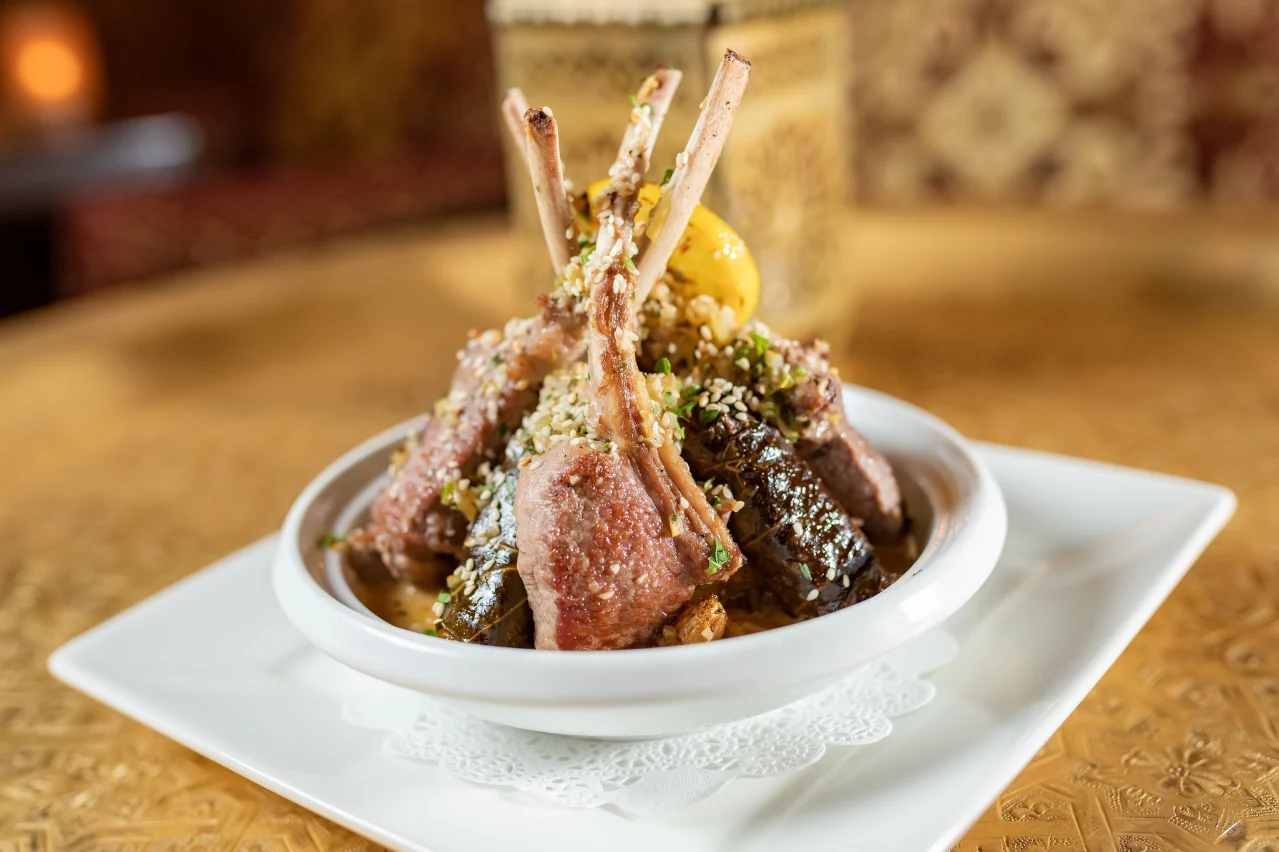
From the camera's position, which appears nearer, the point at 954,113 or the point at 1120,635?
the point at 1120,635

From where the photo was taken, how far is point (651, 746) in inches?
58.7

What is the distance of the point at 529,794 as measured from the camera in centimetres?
141

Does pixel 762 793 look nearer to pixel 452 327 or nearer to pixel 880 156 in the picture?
pixel 452 327

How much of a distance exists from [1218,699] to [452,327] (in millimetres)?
2425

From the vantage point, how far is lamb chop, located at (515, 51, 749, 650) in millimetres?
1371

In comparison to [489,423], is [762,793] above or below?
below

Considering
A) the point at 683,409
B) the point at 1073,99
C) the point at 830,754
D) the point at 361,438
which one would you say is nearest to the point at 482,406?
the point at 683,409

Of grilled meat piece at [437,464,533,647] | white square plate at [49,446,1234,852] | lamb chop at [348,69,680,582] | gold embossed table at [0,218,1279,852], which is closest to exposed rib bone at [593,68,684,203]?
lamb chop at [348,69,680,582]

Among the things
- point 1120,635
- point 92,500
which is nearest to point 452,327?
point 92,500

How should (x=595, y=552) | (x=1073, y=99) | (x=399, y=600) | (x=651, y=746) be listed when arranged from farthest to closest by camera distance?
(x=1073, y=99) → (x=399, y=600) → (x=651, y=746) → (x=595, y=552)

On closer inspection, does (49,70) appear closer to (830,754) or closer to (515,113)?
(515,113)

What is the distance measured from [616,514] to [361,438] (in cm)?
156

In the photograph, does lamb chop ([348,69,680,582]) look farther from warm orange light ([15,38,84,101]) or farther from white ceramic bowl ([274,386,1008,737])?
warm orange light ([15,38,84,101])

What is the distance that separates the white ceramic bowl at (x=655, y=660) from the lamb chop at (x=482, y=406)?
16cm
